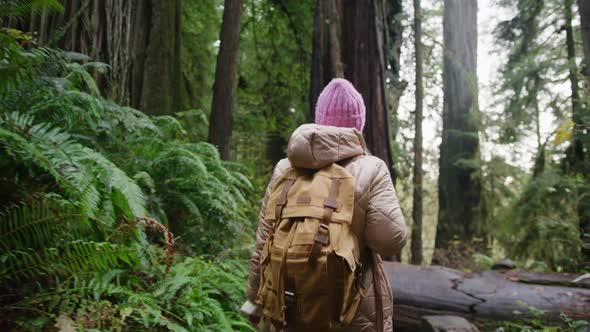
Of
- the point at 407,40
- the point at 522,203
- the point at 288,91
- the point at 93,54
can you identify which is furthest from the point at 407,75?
the point at 93,54

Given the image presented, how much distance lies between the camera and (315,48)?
723cm

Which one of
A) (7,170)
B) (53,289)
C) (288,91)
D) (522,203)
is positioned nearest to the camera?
(53,289)

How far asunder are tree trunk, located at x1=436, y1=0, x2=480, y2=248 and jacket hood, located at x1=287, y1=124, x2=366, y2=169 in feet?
27.7

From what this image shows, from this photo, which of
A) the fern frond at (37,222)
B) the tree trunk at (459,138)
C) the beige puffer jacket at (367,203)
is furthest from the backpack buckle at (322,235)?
the tree trunk at (459,138)

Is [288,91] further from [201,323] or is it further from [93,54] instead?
[201,323]

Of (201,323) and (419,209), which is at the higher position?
(419,209)

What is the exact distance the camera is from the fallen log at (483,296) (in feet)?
15.1

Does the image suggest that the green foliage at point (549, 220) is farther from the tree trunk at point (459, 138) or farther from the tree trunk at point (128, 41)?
the tree trunk at point (128, 41)

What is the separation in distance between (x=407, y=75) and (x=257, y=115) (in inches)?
162

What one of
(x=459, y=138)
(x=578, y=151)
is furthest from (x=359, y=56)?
(x=459, y=138)

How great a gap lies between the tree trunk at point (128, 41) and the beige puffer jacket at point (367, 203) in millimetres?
3769

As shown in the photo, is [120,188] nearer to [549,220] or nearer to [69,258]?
[69,258]

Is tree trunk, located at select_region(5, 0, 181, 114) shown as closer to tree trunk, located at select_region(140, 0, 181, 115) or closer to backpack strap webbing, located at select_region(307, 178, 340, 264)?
tree trunk, located at select_region(140, 0, 181, 115)

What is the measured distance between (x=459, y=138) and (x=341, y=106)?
8985 millimetres
